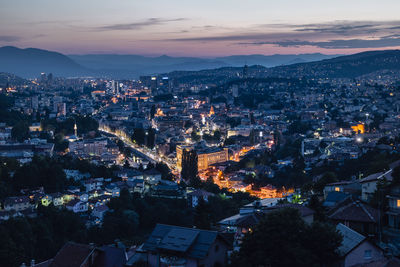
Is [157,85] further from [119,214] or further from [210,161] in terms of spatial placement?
[119,214]

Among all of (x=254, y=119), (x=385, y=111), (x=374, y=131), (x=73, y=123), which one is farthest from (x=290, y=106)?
(x=73, y=123)

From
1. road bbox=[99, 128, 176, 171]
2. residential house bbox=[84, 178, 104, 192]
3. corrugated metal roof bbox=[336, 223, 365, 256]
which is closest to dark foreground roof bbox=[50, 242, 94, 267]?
corrugated metal roof bbox=[336, 223, 365, 256]

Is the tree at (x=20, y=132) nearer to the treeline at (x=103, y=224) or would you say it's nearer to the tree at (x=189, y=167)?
the tree at (x=189, y=167)

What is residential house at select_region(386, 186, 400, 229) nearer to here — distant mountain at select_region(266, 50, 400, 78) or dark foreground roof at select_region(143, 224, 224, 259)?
dark foreground roof at select_region(143, 224, 224, 259)

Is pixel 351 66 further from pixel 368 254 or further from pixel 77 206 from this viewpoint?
pixel 368 254

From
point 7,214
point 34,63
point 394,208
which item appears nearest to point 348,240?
point 394,208

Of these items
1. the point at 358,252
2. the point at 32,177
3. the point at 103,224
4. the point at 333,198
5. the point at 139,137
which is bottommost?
the point at 139,137

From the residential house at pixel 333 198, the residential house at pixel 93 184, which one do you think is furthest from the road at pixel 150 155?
the residential house at pixel 333 198
